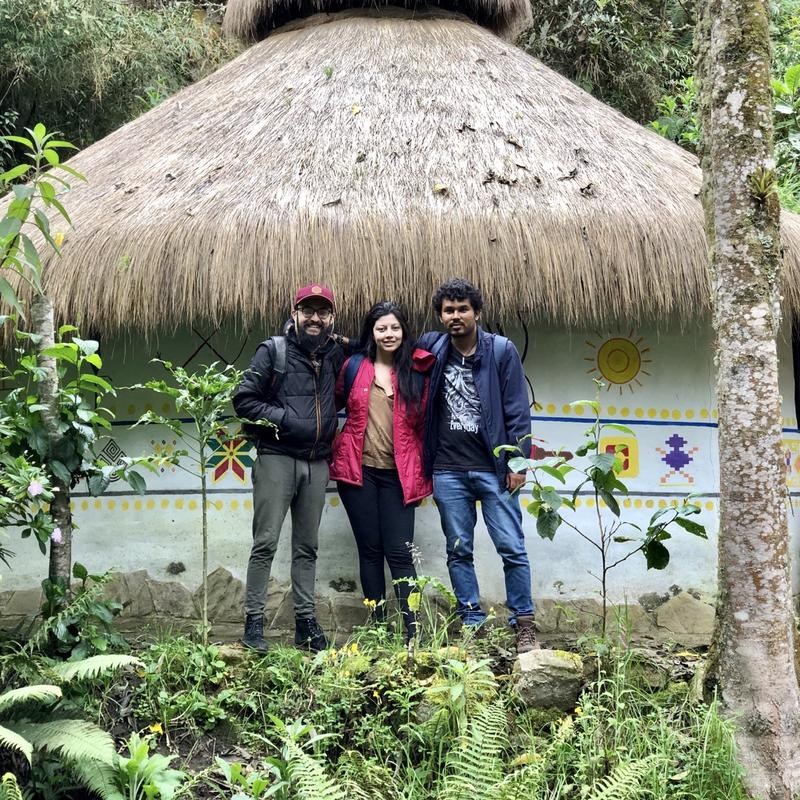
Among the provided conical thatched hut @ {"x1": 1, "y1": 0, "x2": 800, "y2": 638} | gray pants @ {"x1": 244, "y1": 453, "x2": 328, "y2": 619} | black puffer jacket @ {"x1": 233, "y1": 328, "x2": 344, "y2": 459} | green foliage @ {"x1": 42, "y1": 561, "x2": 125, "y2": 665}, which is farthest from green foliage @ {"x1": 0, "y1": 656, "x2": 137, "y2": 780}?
conical thatched hut @ {"x1": 1, "y1": 0, "x2": 800, "y2": 638}

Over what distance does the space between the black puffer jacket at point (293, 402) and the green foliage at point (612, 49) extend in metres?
6.41

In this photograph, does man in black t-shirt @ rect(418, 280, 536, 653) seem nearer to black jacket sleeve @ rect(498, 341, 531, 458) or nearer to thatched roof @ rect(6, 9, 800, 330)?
black jacket sleeve @ rect(498, 341, 531, 458)

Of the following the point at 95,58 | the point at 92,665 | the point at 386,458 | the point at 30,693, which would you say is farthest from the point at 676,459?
the point at 95,58

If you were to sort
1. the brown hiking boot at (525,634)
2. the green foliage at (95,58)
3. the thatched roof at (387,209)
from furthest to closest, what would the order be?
the green foliage at (95,58), the thatched roof at (387,209), the brown hiking boot at (525,634)

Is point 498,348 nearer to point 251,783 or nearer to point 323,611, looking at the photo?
point 323,611

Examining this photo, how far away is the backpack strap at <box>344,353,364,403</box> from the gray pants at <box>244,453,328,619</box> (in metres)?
0.39

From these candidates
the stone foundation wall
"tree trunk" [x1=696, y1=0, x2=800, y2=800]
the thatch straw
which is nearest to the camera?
"tree trunk" [x1=696, y1=0, x2=800, y2=800]

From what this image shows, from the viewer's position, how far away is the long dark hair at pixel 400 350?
479 centimetres

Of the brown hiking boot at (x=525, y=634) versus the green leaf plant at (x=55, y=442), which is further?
the brown hiking boot at (x=525, y=634)

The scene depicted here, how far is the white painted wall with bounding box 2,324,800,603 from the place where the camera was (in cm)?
553

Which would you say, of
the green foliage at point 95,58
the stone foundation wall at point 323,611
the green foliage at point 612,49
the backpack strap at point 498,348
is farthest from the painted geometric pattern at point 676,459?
the green foliage at point 95,58

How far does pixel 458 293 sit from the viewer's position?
461 cm

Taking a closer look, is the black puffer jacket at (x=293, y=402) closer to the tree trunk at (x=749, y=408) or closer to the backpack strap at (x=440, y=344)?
the backpack strap at (x=440, y=344)

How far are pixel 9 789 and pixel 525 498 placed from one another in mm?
3104
